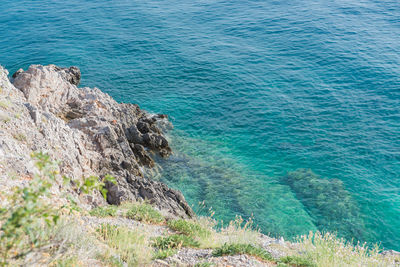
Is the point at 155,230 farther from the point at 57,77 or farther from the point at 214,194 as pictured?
the point at 57,77

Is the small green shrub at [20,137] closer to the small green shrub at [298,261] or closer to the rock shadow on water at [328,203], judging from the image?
the small green shrub at [298,261]

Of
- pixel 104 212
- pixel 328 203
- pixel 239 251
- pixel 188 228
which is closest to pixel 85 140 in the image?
pixel 104 212

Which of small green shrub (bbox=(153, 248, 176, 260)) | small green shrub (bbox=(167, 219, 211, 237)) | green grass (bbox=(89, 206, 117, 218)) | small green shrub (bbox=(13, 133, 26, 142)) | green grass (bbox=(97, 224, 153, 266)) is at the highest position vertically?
small green shrub (bbox=(13, 133, 26, 142))

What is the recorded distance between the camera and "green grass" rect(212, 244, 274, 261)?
38.2 feet

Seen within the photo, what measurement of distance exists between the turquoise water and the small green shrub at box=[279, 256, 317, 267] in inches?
414

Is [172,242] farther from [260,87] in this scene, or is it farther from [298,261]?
[260,87]

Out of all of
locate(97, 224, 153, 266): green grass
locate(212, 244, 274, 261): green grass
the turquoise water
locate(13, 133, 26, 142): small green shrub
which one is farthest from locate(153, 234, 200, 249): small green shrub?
the turquoise water

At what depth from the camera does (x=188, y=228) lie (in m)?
14.1

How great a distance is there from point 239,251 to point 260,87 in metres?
29.3

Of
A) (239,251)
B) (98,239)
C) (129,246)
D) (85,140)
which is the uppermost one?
(129,246)

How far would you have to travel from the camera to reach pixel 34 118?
1830 cm

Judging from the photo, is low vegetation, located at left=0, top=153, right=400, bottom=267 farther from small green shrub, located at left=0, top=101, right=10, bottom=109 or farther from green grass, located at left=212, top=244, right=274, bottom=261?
small green shrub, located at left=0, top=101, right=10, bottom=109

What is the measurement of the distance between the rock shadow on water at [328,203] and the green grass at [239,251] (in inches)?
494

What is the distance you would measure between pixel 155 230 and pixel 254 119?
2227 centimetres
